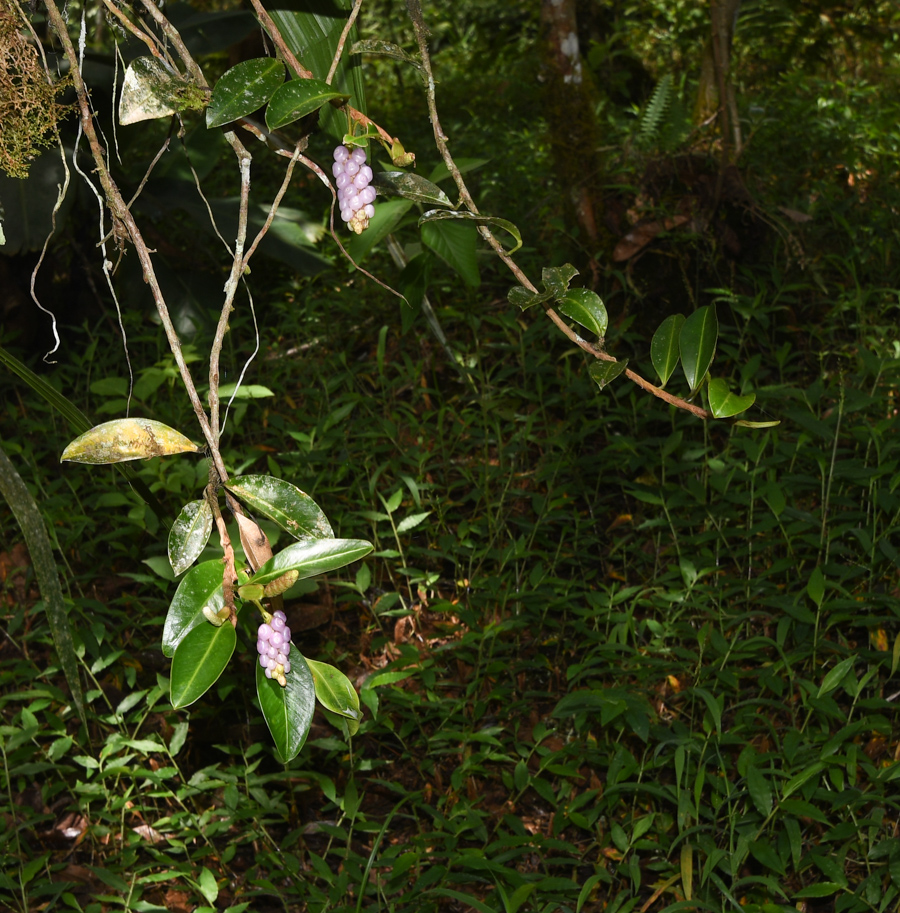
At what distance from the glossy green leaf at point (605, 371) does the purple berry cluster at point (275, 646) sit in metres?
0.22

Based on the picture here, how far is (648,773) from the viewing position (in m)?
1.59

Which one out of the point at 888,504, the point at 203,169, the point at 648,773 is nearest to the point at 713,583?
the point at 888,504

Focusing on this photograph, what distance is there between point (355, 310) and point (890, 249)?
1.60 meters

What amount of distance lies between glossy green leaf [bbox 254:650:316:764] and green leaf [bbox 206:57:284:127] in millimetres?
299

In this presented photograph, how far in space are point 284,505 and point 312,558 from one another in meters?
0.05

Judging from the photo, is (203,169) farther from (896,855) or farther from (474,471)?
(896,855)

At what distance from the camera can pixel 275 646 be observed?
0.45 meters

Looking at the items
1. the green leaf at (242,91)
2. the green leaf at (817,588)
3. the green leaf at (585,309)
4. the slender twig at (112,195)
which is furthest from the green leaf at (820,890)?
the green leaf at (242,91)

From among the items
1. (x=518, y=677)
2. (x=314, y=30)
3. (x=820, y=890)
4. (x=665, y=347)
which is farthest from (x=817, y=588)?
(x=314, y=30)

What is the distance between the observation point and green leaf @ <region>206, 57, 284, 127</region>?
51cm

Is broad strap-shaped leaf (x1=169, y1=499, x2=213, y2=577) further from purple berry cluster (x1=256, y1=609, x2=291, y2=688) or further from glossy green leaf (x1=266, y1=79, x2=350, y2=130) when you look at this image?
glossy green leaf (x1=266, y1=79, x2=350, y2=130)

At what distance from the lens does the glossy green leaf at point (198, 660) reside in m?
0.45

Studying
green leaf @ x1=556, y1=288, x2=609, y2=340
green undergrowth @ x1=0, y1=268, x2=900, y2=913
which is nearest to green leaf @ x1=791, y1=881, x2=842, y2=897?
green undergrowth @ x1=0, y1=268, x2=900, y2=913

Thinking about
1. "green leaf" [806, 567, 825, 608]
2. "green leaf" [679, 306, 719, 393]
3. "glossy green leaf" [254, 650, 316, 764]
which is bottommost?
"green leaf" [806, 567, 825, 608]
